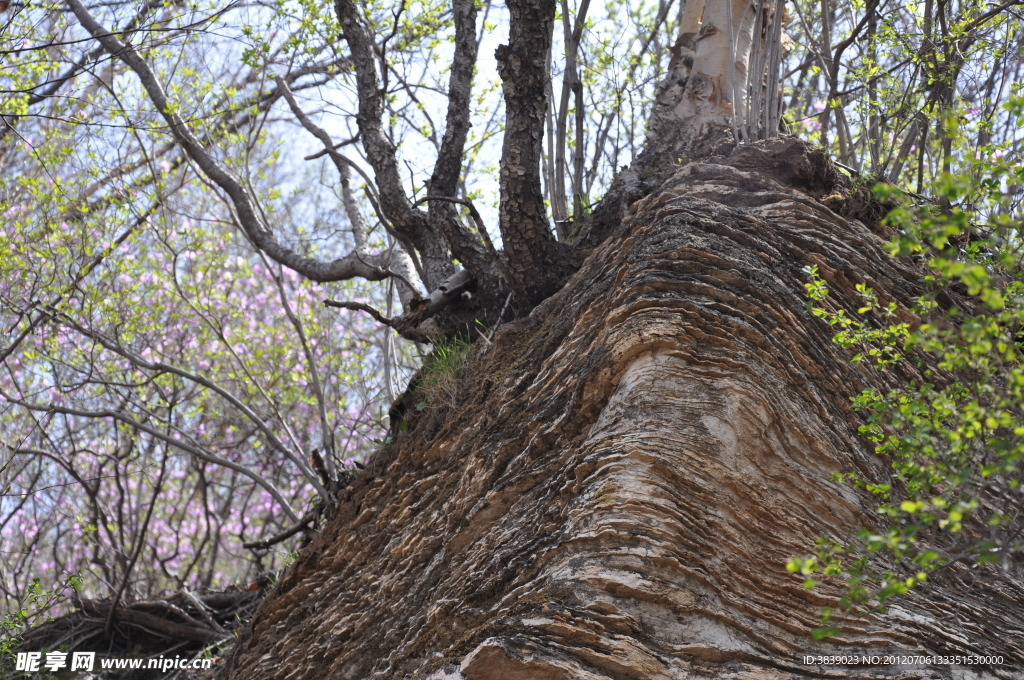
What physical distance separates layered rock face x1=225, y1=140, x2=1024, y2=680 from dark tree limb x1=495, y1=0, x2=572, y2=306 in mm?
446

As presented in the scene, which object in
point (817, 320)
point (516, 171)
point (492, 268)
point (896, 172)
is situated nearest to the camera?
point (817, 320)

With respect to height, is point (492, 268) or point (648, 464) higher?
point (492, 268)

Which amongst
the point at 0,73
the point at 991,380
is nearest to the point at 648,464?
the point at 991,380

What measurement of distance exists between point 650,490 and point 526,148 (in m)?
2.90

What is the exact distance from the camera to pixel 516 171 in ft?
17.2

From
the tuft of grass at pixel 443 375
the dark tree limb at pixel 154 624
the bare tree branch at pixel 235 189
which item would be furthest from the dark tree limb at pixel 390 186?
the dark tree limb at pixel 154 624

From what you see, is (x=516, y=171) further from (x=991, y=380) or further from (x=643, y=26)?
(x=643, y=26)

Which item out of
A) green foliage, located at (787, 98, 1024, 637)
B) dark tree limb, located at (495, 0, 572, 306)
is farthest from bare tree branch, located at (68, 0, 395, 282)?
green foliage, located at (787, 98, 1024, 637)

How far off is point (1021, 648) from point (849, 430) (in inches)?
44.2

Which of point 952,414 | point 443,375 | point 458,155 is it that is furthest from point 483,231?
point 952,414

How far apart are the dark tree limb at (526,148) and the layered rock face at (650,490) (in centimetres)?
45

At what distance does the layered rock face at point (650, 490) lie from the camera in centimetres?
287

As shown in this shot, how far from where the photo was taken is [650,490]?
3100 millimetres

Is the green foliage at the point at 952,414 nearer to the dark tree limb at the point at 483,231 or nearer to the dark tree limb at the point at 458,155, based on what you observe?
the dark tree limb at the point at 483,231
